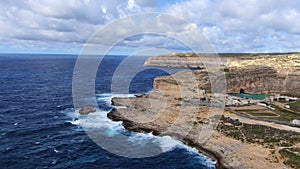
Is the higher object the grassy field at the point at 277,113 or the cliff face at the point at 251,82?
the cliff face at the point at 251,82

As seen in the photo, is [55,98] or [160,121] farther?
[55,98]

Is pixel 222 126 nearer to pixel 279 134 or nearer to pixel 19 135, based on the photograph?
pixel 279 134

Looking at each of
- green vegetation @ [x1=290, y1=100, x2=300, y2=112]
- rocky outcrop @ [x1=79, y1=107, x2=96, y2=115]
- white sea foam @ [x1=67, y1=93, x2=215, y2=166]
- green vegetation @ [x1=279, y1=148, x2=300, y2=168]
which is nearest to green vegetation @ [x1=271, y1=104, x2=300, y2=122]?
green vegetation @ [x1=290, y1=100, x2=300, y2=112]

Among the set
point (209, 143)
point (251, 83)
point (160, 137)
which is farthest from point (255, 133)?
point (251, 83)

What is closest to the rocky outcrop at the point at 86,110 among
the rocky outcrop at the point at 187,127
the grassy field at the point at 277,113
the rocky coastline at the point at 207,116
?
the rocky outcrop at the point at 187,127

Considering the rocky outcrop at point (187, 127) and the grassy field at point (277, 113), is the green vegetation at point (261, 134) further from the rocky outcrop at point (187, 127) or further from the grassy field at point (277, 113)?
the grassy field at point (277, 113)

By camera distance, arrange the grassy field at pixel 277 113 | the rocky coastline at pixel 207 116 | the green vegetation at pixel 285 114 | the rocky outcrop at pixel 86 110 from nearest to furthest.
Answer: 1. the rocky coastline at pixel 207 116
2. the green vegetation at pixel 285 114
3. the grassy field at pixel 277 113
4. the rocky outcrop at pixel 86 110

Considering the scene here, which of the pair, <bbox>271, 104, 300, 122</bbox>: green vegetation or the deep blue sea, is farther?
<bbox>271, 104, 300, 122</bbox>: green vegetation

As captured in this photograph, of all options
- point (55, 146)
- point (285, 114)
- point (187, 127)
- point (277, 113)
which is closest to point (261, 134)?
point (187, 127)

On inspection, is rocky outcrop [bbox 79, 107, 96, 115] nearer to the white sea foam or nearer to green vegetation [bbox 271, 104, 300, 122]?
the white sea foam
